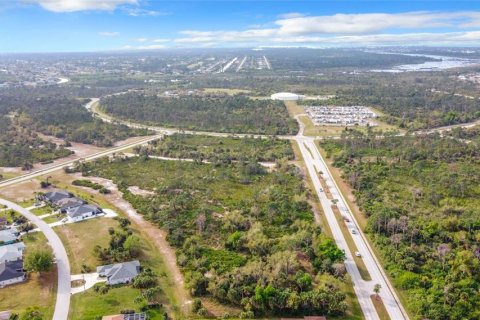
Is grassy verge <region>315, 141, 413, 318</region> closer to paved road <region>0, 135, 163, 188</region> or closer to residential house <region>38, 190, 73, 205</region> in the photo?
residential house <region>38, 190, 73, 205</region>

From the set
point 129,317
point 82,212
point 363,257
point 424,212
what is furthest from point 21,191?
point 424,212

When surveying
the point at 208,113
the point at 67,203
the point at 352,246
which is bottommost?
the point at 352,246

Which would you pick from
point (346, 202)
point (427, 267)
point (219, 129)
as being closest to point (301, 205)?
point (346, 202)

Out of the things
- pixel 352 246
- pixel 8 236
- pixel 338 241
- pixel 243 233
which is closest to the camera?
pixel 352 246

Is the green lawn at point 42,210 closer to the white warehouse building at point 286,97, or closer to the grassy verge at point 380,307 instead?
the grassy verge at point 380,307

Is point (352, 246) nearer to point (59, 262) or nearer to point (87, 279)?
point (87, 279)

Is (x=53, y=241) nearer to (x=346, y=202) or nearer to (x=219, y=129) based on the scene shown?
(x=346, y=202)

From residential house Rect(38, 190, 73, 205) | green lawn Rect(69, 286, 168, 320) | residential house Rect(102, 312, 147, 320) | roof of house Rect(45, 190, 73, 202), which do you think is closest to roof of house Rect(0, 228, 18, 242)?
residential house Rect(38, 190, 73, 205)
